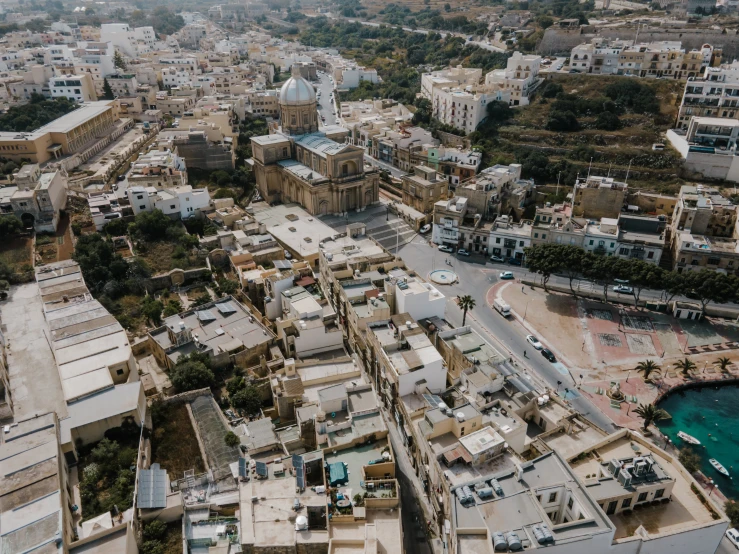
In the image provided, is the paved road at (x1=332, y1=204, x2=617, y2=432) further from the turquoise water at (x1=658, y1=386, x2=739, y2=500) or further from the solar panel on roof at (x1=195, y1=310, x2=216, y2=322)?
the solar panel on roof at (x1=195, y1=310, x2=216, y2=322)

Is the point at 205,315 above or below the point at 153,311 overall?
above

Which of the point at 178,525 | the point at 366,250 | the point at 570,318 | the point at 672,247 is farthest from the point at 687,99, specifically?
the point at 178,525

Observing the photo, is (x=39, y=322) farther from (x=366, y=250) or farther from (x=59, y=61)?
(x=59, y=61)

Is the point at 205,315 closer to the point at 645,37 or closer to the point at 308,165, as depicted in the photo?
the point at 308,165

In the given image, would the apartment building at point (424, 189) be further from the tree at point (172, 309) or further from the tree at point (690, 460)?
the tree at point (690, 460)

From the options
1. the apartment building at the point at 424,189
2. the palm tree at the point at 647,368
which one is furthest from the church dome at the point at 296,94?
the palm tree at the point at 647,368

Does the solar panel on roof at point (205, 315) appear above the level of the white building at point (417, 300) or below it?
below

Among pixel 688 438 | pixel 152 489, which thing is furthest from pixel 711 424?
pixel 152 489
